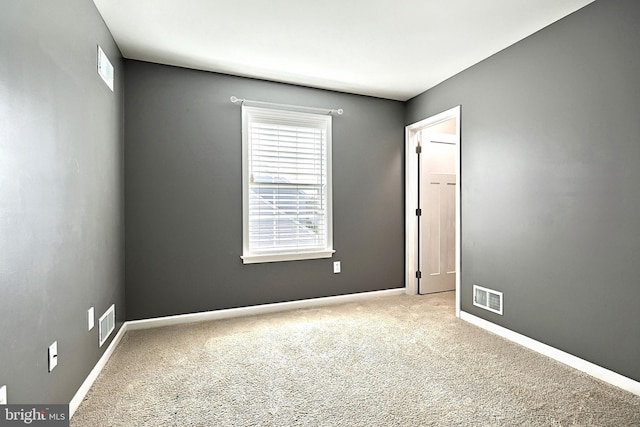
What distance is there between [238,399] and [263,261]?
1.65 metres

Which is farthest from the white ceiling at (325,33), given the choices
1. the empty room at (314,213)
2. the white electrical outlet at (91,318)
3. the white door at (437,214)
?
the white electrical outlet at (91,318)

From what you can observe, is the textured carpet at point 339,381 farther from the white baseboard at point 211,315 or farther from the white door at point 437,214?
the white door at point 437,214

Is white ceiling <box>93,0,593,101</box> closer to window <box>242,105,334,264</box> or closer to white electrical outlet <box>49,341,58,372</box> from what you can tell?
window <box>242,105,334,264</box>

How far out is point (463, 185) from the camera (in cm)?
331

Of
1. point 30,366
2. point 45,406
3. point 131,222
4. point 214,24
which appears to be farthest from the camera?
point 131,222

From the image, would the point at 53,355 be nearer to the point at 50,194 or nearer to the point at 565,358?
the point at 50,194

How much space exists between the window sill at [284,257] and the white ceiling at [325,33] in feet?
6.22

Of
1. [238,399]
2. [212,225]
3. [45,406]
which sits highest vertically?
[212,225]

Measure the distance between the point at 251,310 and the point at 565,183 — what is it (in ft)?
9.87

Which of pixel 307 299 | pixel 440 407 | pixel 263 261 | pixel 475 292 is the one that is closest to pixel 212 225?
pixel 263 261

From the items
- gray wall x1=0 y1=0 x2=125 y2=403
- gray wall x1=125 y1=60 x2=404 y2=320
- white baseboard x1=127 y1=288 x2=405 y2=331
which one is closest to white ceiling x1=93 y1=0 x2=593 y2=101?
gray wall x1=125 y1=60 x2=404 y2=320

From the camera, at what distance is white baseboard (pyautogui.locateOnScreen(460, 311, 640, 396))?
2024mm

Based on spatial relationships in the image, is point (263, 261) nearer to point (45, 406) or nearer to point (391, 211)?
point (391, 211)

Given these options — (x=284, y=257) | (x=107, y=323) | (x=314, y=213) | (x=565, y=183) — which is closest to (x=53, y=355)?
(x=107, y=323)
